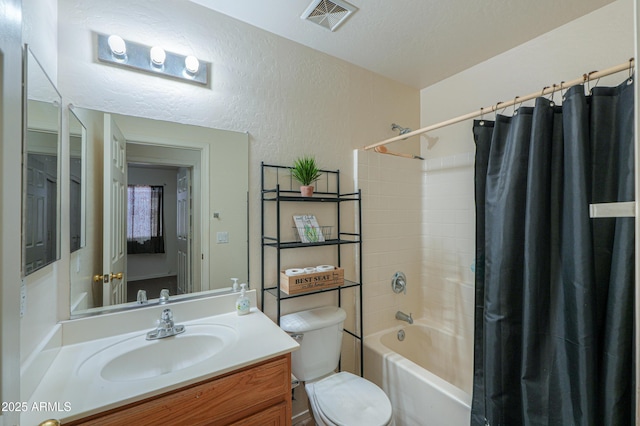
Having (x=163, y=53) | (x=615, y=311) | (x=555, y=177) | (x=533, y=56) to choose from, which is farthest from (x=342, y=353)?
(x=533, y=56)

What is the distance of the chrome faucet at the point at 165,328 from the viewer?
126cm

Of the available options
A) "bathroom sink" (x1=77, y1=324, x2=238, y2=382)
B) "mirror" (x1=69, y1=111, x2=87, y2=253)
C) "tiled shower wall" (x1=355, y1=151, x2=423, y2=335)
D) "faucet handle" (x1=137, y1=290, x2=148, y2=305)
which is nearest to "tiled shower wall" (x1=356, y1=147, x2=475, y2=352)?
"tiled shower wall" (x1=355, y1=151, x2=423, y2=335)

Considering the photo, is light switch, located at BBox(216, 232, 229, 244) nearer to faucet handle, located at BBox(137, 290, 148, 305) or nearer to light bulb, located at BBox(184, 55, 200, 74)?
faucet handle, located at BBox(137, 290, 148, 305)

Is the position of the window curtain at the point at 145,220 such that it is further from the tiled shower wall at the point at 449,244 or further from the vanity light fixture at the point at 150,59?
the tiled shower wall at the point at 449,244

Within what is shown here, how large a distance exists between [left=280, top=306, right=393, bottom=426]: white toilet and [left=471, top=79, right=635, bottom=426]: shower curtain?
491mm

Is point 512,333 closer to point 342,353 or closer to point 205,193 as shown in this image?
point 342,353

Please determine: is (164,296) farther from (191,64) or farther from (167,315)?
(191,64)

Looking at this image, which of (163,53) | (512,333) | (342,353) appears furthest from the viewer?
(342,353)

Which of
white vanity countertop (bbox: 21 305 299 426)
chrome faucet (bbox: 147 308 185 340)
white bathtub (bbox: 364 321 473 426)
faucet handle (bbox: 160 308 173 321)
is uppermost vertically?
faucet handle (bbox: 160 308 173 321)

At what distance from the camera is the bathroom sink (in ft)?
3.59

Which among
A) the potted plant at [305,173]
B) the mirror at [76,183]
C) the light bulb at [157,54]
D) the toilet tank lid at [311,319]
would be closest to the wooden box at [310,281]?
the toilet tank lid at [311,319]

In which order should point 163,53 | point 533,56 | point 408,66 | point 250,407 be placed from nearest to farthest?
point 250,407, point 163,53, point 533,56, point 408,66

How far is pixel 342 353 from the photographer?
6.57ft

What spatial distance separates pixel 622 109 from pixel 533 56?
103 centimetres
